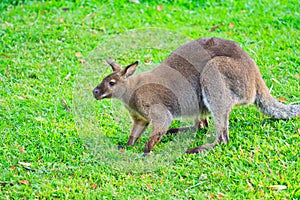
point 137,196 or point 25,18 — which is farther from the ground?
point 25,18

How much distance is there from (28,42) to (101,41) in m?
1.00

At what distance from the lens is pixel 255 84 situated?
198 inches

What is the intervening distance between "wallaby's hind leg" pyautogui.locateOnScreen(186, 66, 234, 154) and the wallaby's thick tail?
376 millimetres

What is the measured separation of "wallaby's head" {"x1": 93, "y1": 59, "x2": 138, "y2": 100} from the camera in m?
4.84

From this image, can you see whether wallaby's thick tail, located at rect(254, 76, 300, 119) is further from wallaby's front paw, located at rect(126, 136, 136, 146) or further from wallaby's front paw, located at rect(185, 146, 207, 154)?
wallaby's front paw, located at rect(126, 136, 136, 146)

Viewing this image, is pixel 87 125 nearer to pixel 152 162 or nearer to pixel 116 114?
pixel 116 114

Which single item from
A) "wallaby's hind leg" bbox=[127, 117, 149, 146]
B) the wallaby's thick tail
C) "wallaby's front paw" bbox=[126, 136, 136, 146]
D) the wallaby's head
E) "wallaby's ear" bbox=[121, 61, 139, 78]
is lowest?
"wallaby's front paw" bbox=[126, 136, 136, 146]

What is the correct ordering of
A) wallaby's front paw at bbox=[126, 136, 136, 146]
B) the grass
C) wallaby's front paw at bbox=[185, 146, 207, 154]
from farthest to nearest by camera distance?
1. wallaby's front paw at bbox=[126, 136, 136, 146]
2. wallaby's front paw at bbox=[185, 146, 207, 154]
3. the grass

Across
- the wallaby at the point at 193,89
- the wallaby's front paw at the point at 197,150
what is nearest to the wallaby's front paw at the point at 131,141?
the wallaby at the point at 193,89

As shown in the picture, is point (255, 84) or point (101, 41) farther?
point (101, 41)

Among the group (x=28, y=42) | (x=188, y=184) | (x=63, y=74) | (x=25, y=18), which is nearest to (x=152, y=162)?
(x=188, y=184)

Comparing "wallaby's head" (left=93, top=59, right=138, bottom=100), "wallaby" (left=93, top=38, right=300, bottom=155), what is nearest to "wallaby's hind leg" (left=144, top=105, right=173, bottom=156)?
"wallaby" (left=93, top=38, right=300, bottom=155)

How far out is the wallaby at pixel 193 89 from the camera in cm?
484

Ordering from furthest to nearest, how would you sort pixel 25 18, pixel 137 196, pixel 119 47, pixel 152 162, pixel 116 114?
pixel 25 18 < pixel 119 47 < pixel 116 114 < pixel 152 162 < pixel 137 196
